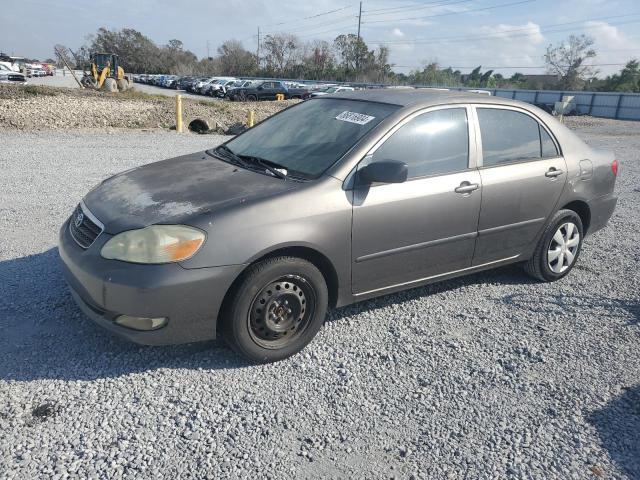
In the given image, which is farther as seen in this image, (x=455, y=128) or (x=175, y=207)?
(x=455, y=128)

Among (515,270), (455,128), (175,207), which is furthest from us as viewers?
(515,270)

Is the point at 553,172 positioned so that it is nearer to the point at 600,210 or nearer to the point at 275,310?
the point at 600,210

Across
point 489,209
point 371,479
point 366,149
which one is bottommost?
point 371,479

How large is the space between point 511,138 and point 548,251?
3.72 ft

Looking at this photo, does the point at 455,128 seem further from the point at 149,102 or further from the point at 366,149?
the point at 149,102

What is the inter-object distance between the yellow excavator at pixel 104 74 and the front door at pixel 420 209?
32.8 meters

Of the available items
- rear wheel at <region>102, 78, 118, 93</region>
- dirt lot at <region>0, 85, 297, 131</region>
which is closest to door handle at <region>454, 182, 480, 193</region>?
dirt lot at <region>0, 85, 297, 131</region>

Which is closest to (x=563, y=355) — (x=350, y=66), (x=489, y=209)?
(x=489, y=209)

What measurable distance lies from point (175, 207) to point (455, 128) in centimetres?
221

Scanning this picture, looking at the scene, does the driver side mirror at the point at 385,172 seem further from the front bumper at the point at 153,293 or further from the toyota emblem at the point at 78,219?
the toyota emblem at the point at 78,219

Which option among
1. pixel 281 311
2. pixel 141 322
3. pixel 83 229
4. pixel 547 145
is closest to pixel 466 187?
pixel 547 145

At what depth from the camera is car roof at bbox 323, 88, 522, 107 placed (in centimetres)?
391

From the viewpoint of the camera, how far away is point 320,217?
3240 mm

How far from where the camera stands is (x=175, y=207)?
3.12m
